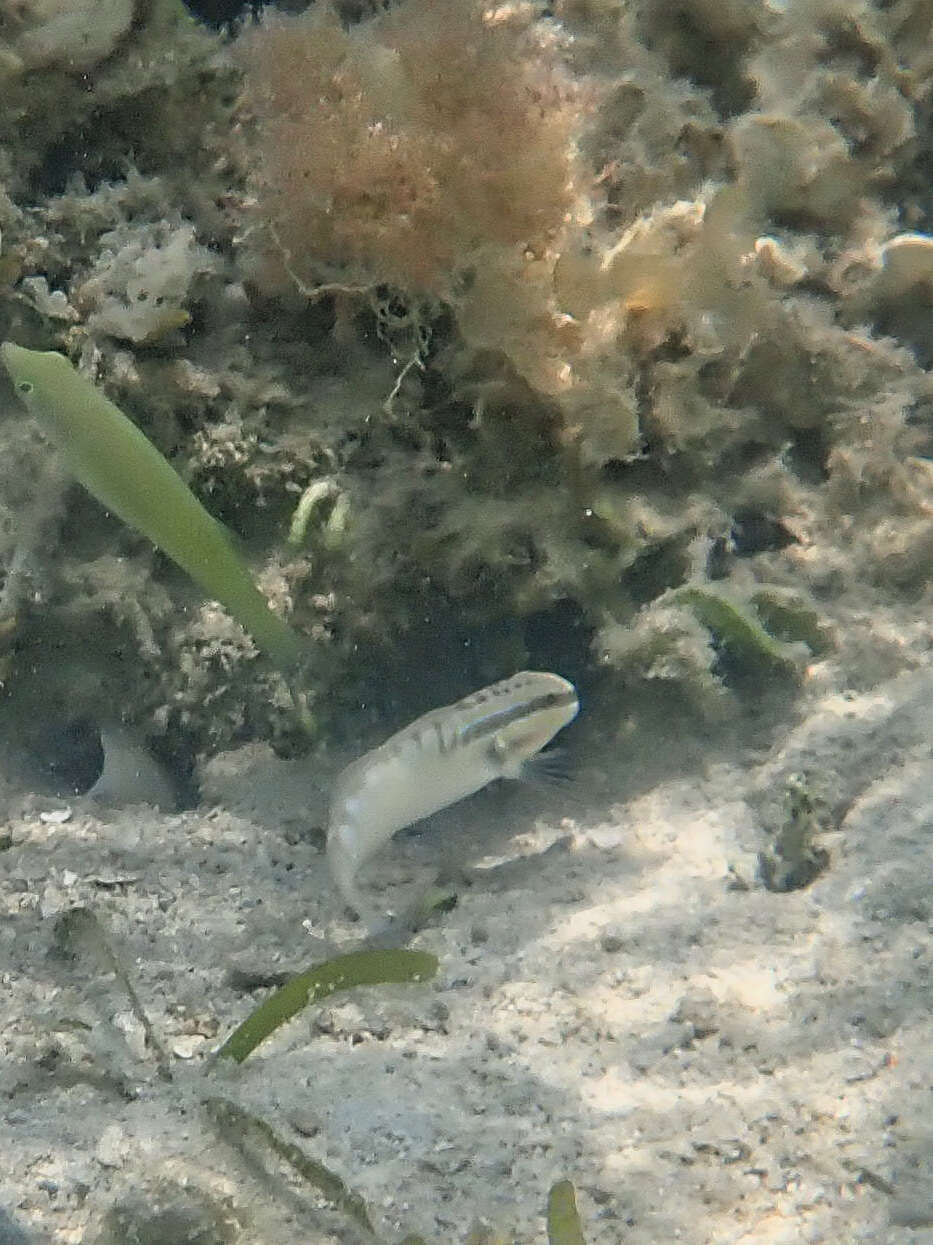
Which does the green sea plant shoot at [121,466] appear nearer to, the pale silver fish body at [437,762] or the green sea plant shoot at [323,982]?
the pale silver fish body at [437,762]

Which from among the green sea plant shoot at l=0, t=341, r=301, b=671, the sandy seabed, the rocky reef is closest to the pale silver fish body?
the sandy seabed

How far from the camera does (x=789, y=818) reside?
3111 millimetres

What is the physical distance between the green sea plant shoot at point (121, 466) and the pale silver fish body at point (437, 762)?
0.72m

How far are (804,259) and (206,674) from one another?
2.83m

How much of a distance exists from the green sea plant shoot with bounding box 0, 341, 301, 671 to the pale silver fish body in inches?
28.4

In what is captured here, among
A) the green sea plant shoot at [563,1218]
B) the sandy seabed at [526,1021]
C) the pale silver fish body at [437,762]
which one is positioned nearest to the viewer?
the green sea plant shoot at [563,1218]

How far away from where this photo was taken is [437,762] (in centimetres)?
318

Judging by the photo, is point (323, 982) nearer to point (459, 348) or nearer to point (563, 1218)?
point (563, 1218)

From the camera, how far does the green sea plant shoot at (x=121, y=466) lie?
2.54m

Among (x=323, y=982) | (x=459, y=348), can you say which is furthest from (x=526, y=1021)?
(x=459, y=348)

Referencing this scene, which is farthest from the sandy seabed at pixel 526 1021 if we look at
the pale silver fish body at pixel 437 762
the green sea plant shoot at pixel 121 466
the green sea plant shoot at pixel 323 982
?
the green sea plant shoot at pixel 121 466

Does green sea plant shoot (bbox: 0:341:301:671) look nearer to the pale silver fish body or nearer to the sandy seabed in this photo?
the pale silver fish body

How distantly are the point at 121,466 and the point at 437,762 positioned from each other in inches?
51.3

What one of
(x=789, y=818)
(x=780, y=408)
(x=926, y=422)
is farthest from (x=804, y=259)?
(x=789, y=818)
